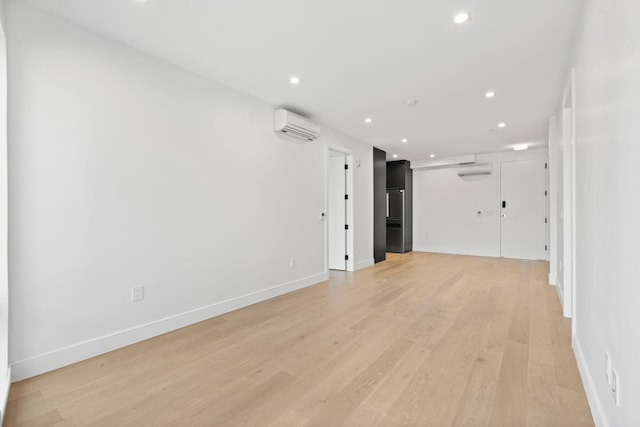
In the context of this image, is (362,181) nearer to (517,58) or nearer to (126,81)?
(517,58)

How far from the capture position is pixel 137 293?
102 inches

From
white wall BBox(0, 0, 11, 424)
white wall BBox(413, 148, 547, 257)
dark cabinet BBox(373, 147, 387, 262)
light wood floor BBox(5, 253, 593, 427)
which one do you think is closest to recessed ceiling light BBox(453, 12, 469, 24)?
light wood floor BBox(5, 253, 593, 427)

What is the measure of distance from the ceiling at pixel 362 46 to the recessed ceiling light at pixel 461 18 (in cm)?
4

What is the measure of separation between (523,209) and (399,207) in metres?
2.75

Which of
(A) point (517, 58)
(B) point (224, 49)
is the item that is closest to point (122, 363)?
(B) point (224, 49)

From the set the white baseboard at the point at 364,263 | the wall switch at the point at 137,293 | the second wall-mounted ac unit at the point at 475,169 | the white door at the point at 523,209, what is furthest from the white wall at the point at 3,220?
the white door at the point at 523,209

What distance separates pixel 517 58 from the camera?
107 inches

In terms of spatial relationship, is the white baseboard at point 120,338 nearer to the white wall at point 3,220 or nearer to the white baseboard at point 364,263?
the white wall at point 3,220

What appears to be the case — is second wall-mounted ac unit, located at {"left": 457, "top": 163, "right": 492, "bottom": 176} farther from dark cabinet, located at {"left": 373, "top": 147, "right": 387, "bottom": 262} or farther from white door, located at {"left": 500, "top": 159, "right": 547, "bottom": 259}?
dark cabinet, located at {"left": 373, "top": 147, "right": 387, "bottom": 262}

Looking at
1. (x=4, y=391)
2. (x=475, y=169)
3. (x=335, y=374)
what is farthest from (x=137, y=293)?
(x=475, y=169)

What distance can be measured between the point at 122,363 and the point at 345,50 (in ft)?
9.82

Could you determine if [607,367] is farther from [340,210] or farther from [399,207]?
[399,207]

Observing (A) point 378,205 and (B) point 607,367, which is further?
(A) point 378,205

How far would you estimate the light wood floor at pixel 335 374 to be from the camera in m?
1.63
